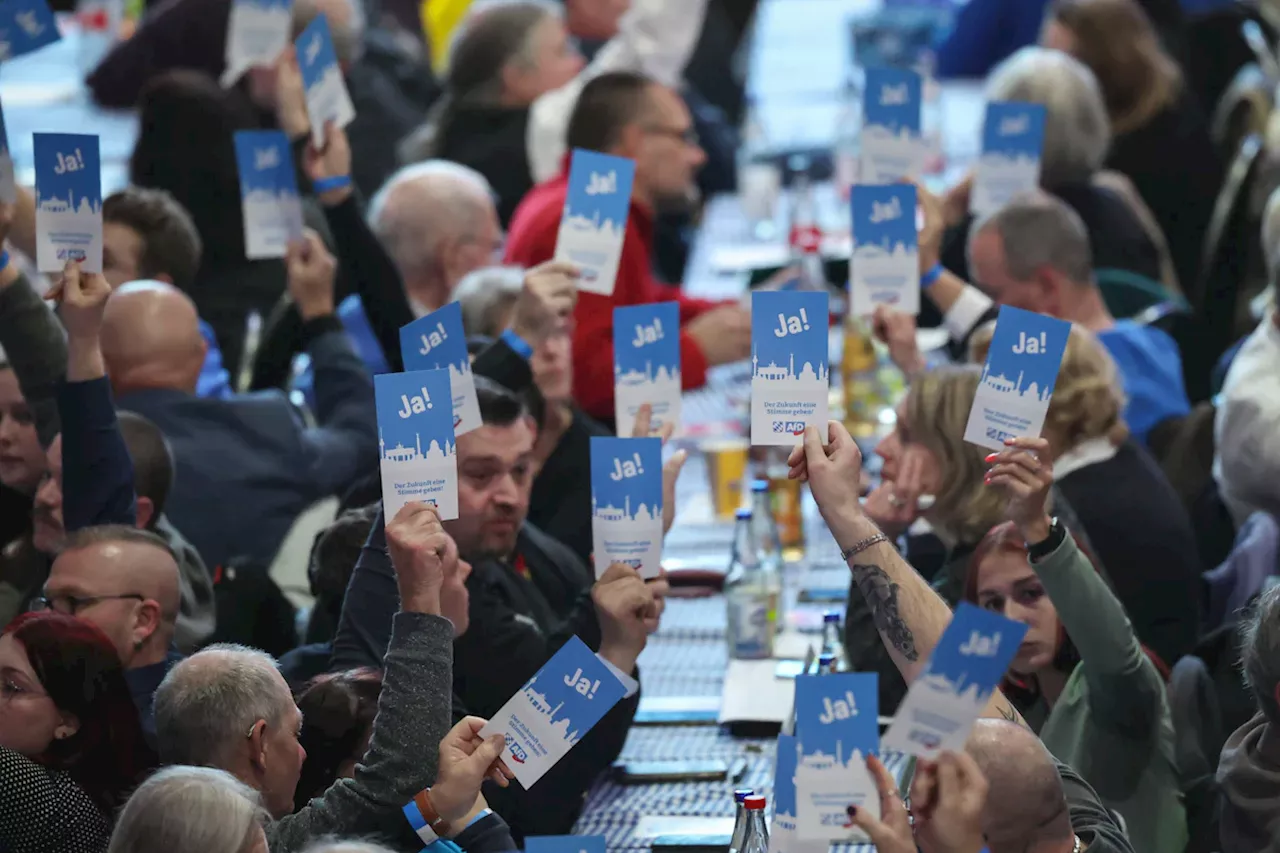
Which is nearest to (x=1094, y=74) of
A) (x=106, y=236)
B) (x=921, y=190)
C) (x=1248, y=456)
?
(x=921, y=190)

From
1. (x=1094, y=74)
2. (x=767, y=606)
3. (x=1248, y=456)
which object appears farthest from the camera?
(x=1094, y=74)

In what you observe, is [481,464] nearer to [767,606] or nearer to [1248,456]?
[767,606]

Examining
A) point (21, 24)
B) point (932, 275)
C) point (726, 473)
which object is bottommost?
point (726, 473)

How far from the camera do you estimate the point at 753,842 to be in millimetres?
2842

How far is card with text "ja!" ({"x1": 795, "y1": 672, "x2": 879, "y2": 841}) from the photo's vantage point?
7.45 feet

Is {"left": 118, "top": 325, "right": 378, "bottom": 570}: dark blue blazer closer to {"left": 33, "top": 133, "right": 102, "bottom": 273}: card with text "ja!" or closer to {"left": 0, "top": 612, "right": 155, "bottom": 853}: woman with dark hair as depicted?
{"left": 33, "top": 133, "right": 102, "bottom": 273}: card with text "ja!"

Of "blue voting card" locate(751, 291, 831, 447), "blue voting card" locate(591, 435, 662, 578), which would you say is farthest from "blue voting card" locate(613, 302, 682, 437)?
"blue voting card" locate(751, 291, 831, 447)

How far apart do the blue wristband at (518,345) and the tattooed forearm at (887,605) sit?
1.40m

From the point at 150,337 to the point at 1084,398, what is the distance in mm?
2096

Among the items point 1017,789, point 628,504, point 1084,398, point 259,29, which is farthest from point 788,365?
point 259,29

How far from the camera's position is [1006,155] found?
17.2 ft

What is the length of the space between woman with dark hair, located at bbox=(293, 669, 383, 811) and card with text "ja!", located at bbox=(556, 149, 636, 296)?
1.42 m

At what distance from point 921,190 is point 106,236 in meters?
2.07

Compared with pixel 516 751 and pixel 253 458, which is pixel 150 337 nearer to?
pixel 253 458
